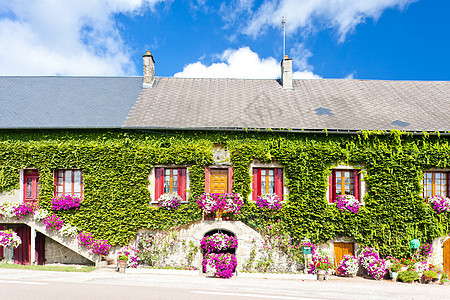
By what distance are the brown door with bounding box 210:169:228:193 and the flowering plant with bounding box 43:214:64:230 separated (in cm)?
614

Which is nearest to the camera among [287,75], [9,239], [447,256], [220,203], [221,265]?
[221,265]

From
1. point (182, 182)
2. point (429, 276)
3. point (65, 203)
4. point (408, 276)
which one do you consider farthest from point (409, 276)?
point (65, 203)

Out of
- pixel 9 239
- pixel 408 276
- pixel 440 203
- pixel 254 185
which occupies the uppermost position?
→ pixel 254 185

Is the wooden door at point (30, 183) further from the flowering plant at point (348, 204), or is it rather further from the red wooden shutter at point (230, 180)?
the flowering plant at point (348, 204)

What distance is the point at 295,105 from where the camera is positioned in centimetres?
1398

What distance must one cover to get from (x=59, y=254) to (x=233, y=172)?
27.6ft

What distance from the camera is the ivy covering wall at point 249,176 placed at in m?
11.8

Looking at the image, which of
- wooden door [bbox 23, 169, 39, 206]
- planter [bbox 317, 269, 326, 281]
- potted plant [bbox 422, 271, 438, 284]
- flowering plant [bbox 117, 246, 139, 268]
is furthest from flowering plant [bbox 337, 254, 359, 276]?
wooden door [bbox 23, 169, 39, 206]

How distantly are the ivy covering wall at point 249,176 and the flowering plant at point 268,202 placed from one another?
284 mm

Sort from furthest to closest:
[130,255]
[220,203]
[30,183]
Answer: [30,183], [220,203], [130,255]

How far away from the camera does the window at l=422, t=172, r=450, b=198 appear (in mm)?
12133

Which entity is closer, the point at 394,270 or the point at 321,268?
the point at 321,268

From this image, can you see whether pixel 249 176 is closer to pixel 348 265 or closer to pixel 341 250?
pixel 341 250

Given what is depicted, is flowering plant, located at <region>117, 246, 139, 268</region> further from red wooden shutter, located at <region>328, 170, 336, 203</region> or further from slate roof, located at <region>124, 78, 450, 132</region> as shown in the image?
red wooden shutter, located at <region>328, 170, 336, 203</region>
